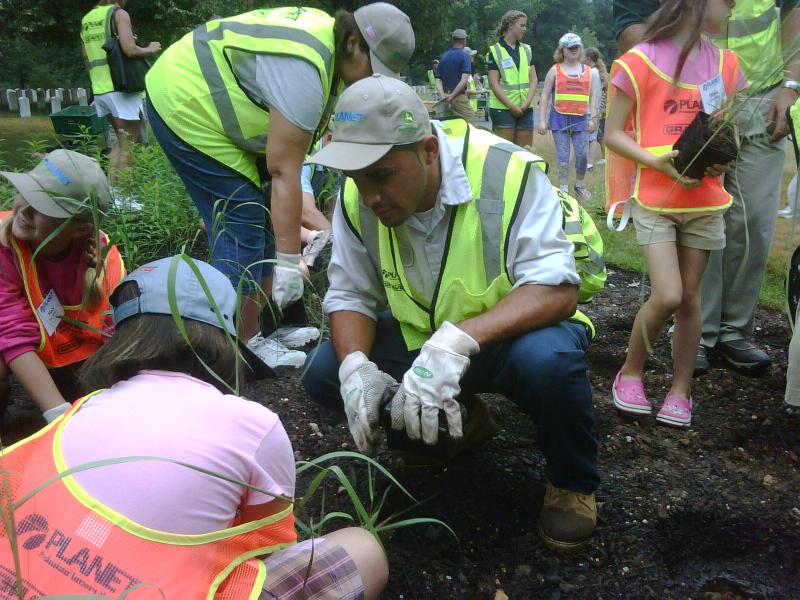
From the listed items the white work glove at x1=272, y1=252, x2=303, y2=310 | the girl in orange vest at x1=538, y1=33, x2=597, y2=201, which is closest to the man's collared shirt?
the white work glove at x1=272, y1=252, x2=303, y2=310

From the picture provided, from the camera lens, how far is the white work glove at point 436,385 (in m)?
1.63

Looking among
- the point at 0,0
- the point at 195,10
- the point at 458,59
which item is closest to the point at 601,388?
the point at 458,59

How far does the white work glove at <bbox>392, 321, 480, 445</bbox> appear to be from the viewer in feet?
5.34

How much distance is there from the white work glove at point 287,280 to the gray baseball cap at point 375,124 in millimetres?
764

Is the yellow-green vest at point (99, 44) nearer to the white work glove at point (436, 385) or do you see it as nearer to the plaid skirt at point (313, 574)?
the white work glove at point (436, 385)

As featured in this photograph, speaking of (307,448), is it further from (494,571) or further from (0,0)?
(0,0)

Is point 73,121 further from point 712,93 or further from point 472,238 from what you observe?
point 712,93

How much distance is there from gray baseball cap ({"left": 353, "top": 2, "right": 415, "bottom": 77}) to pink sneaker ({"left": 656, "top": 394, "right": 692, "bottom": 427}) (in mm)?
1455

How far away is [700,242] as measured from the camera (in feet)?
7.83

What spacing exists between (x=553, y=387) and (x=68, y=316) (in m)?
1.44

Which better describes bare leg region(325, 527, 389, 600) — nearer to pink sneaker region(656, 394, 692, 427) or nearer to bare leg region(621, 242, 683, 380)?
bare leg region(621, 242, 683, 380)

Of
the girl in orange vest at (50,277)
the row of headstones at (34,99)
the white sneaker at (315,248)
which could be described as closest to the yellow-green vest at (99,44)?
the white sneaker at (315,248)

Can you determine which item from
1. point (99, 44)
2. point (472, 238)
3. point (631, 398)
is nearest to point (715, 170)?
point (631, 398)

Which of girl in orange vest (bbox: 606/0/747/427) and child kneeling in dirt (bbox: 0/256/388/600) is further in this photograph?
girl in orange vest (bbox: 606/0/747/427)
